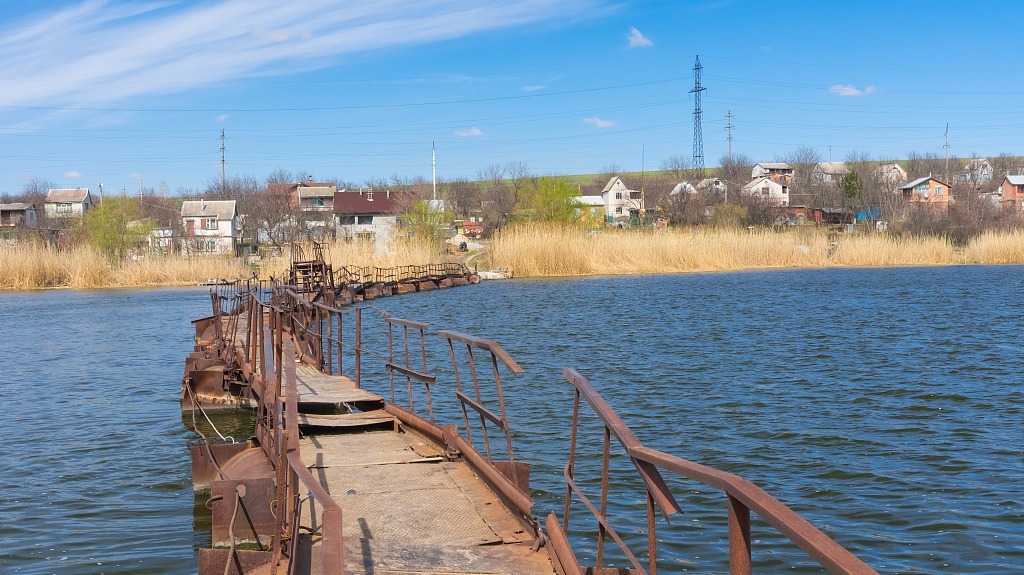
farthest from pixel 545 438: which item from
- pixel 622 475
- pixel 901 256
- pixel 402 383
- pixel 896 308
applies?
pixel 901 256

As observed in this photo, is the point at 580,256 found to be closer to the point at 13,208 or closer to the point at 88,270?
the point at 88,270

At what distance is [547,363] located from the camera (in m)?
20.5

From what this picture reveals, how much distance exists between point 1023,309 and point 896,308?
3.88 meters

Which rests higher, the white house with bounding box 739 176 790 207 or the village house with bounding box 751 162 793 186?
the village house with bounding box 751 162 793 186

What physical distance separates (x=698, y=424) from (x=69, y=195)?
12076 cm

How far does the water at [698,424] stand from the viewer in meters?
8.79

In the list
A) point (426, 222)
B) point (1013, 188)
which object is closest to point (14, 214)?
point (426, 222)

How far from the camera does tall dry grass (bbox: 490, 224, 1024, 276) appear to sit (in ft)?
169

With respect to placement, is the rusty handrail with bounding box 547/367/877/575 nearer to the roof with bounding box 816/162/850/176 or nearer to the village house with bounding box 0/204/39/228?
the village house with bounding box 0/204/39/228

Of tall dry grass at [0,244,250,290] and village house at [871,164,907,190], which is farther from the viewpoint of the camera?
village house at [871,164,907,190]

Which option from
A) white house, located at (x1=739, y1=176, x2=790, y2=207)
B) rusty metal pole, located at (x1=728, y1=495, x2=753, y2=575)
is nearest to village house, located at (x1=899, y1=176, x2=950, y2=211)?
white house, located at (x1=739, y1=176, x2=790, y2=207)

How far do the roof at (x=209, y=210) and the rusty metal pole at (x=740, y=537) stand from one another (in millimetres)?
98822

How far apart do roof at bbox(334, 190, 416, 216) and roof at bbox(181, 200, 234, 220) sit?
1095 cm

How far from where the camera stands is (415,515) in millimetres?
6641
